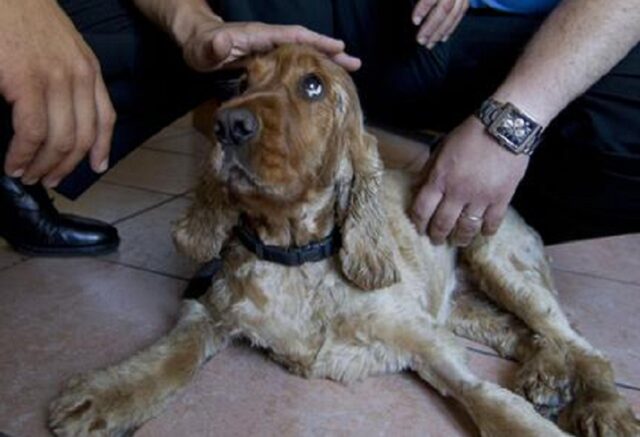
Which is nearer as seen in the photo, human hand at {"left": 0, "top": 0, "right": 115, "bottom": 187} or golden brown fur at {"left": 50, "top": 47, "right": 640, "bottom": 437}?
human hand at {"left": 0, "top": 0, "right": 115, "bottom": 187}

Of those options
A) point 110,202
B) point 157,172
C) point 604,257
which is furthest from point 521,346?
point 157,172

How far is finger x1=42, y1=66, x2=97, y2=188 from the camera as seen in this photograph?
0.97m

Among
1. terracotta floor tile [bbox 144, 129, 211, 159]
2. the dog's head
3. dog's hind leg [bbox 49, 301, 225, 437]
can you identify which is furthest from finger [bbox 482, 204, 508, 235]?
terracotta floor tile [bbox 144, 129, 211, 159]

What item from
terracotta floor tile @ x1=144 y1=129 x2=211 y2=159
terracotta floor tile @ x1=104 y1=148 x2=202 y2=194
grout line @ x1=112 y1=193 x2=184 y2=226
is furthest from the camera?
terracotta floor tile @ x1=144 y1=129 x2=211 y2=159

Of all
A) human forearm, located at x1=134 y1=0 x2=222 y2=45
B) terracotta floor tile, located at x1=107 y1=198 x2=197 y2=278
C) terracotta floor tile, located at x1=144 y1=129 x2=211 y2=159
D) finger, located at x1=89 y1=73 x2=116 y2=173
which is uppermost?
finger, located at x1=89 y1=73 x2=116 y2=173

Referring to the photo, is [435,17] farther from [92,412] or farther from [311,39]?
[92,412]

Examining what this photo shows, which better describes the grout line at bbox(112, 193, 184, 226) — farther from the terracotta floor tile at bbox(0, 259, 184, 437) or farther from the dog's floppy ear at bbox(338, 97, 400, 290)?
the dog's floppy ear at bbox(338, 97, 400, 290)

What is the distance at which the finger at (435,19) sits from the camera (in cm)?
179

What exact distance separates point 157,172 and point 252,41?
1973 millimetres

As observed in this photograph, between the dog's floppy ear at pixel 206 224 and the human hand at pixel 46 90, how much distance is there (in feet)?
1.97

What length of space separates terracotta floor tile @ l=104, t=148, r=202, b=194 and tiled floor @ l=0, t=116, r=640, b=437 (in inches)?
20.0

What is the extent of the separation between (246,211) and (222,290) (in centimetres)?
22

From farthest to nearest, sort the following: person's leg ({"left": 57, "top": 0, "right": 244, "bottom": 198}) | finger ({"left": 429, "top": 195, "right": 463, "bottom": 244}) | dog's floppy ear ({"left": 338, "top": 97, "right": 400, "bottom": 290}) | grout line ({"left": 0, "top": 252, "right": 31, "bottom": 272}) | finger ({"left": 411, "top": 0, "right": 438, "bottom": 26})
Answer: grout line ({"left": 0, "top": 252, "right": 31, "bottom": 272}) → person's leg ({"left": 57, "top": 0, "right": 244, "bottom": 198}) → finger ({"left": 411, "top": 0, "right": 438, "bottom": 26}) → finger ({"left": 429, "top": 195, "right": 463, "bottom": 244}) → dog's floppy ear ({"left": 338, "top": 97, "right": 400, "bottom": 290})

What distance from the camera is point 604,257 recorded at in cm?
258
